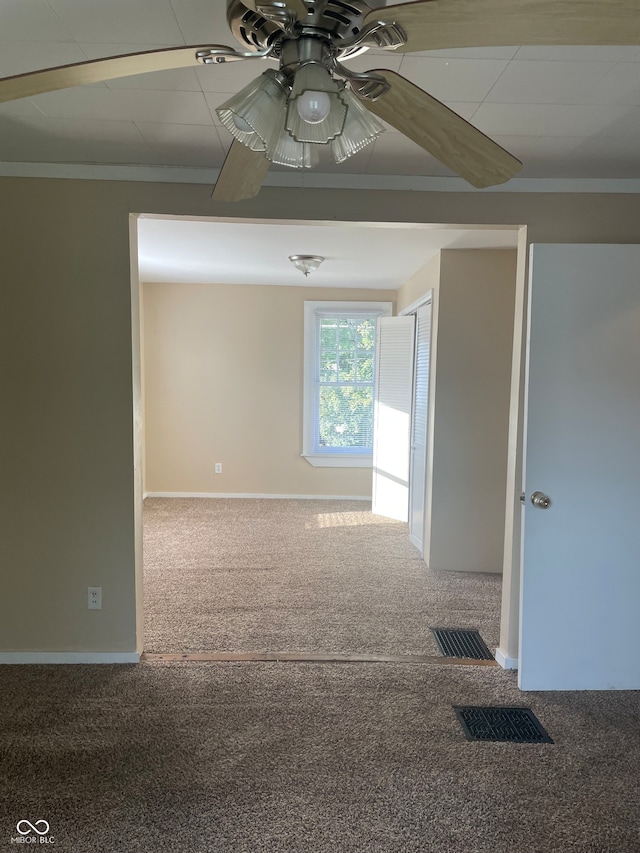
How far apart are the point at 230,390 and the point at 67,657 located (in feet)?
12.1

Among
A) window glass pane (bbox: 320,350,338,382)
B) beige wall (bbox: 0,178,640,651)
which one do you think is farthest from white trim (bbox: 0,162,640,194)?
window glass pane (bbox: 320,350,338,382)

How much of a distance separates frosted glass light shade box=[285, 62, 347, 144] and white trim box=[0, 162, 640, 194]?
4.71ft

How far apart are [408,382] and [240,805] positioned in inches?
143

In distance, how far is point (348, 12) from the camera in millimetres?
948

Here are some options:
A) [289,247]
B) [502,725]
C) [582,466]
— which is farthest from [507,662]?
[289,247]

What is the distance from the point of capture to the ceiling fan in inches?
34.3

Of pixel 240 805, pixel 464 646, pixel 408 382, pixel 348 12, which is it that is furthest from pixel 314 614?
pixel 348 12

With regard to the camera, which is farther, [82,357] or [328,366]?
[328,366]

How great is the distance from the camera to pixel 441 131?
1166 millimetres

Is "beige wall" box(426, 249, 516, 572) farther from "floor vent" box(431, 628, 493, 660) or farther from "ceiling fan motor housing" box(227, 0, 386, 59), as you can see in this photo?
"ceiling fan motor housing" box(227, 0, 386, 59)

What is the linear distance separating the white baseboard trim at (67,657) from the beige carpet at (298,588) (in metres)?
0.15

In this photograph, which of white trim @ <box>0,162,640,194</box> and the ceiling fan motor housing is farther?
white trim @ <box>0,162,640,194</box>

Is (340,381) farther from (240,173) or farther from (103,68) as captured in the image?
(103,68)

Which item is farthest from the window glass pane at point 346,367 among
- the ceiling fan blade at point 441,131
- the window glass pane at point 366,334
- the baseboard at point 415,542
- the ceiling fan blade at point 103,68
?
the ceiling fan blade at point 103,68
